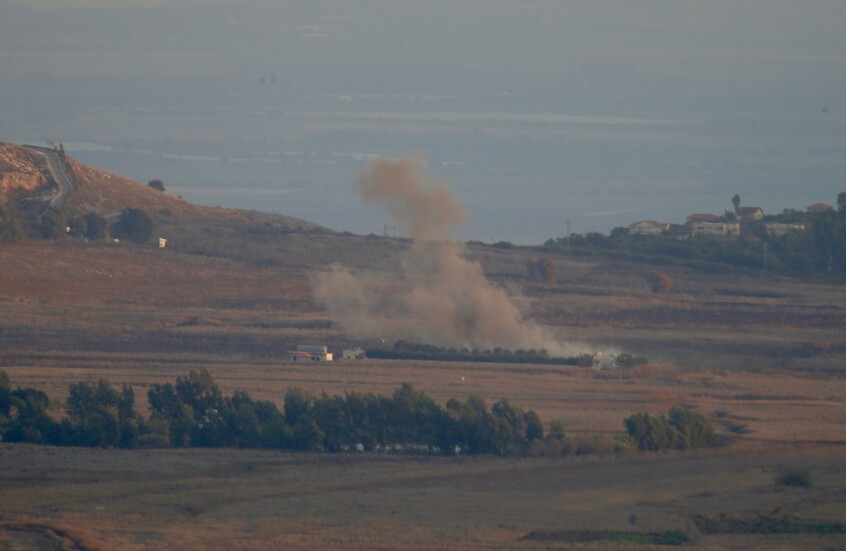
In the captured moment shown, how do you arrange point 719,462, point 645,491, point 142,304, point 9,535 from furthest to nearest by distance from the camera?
1. point 142,304
2. point 719,462
3. point 645,491
4. point 9,535

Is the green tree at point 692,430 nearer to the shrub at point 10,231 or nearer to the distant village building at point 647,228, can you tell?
the shrub at point 10,231

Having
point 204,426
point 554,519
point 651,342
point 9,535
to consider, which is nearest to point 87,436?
point 204,426

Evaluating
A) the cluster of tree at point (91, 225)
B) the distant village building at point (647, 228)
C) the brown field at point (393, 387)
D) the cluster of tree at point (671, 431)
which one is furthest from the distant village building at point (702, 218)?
the cluster of tree at point (671, 431)

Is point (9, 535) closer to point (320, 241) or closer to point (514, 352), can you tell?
point (514, 352)

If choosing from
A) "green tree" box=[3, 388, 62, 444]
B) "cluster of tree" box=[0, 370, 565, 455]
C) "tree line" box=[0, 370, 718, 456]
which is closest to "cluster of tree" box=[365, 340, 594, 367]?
"tree line" box=[0, 370, 718, 456]

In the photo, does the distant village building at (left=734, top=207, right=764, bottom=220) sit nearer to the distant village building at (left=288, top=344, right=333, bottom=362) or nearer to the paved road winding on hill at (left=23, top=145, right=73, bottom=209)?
the paved road winding on hill at (left=23, top=145, right=73, bottom=209)

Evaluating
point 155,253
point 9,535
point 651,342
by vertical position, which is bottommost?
point 9,535
